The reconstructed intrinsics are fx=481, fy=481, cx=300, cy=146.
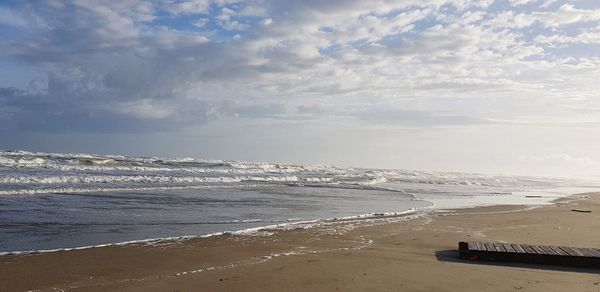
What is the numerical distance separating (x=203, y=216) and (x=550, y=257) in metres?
9.48

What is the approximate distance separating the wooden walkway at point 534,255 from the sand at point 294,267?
24 cm

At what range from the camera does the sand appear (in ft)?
21.7

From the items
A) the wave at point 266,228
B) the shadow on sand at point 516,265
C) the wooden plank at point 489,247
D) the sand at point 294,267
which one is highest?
the wave at point 266,228

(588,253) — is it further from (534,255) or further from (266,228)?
(266,228)

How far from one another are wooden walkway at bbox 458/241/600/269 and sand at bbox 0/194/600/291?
24cm

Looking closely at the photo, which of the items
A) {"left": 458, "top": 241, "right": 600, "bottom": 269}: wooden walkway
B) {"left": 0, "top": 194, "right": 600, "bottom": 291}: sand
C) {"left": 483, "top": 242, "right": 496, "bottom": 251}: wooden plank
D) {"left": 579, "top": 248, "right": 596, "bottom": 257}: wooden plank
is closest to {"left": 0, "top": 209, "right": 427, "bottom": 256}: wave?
{"left": 0, "top": 194, "right": 600, "bottom": 291}: sand

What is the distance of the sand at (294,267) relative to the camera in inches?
260

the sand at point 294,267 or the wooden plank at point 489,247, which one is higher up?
the wooden plank at point 489,247

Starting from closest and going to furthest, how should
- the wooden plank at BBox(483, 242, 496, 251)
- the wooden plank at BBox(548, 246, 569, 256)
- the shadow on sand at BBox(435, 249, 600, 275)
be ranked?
the shadow on sand at BBox(435, 249, 600, 275) < the wooden plank at BBox(548, 246, 569, 256) < the wooden plank at BBox(483, 242, 496, 251)

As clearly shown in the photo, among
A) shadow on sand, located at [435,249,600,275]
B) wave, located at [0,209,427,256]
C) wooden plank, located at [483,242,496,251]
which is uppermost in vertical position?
wave, located at [0,209,427,256]

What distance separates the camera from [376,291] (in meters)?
6.40

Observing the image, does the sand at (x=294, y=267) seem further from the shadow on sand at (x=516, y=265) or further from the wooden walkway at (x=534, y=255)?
the wooden walkway at (x=534, y=255)

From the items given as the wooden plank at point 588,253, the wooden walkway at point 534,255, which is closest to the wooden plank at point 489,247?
the wooden walkway at point 534,255

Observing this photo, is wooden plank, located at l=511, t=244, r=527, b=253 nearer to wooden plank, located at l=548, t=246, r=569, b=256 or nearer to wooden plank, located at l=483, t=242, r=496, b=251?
wooden plank, located at l=483, t=242, r=496, b=251
